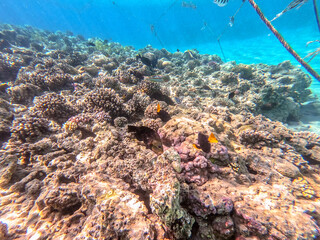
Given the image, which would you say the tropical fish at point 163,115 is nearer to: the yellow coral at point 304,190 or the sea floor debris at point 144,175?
the sea floor debris at point 144,175

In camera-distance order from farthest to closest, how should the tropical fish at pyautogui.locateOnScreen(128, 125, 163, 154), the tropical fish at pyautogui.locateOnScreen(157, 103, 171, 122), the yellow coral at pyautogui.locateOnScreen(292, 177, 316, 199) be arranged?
the tropical fish at pyautogui.locateOnScreen(157, 103, 171, 122) → the tropical fish at pyautogui.locateOnScreen(128, 125, 163, 154) → the yellow coral at pyautogui.locateOnScreen(292, 177, 316, 199)

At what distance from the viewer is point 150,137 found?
2.80 m

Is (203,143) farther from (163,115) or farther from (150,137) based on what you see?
(163,115)

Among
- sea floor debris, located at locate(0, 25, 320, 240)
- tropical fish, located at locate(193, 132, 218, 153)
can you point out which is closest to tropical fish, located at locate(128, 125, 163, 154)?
sea floor debris, located at locate(0, 25, 320, 240)

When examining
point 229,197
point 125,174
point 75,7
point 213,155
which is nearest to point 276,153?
point 213,155

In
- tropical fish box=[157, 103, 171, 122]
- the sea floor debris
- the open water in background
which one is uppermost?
the open water in background

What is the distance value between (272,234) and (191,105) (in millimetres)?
4729

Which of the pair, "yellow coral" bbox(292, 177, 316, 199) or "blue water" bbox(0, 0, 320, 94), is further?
"blue water" bbox(0, 0, 320, 94)

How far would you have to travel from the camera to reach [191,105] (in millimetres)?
5863

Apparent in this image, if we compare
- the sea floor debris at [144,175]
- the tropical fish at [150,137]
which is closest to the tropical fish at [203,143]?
the sea floor debris at [144,175]

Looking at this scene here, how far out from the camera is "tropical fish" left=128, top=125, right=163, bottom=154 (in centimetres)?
267

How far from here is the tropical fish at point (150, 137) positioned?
267cm

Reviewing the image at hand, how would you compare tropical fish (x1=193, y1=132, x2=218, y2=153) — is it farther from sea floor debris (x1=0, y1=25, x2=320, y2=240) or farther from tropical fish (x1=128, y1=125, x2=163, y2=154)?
tropical fish (x1=128, y1=125, x2=163, y2=154)

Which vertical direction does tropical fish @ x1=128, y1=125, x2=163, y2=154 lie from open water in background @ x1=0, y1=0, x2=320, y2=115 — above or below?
below
